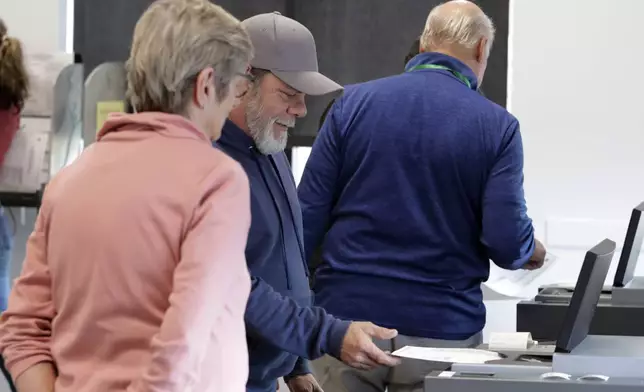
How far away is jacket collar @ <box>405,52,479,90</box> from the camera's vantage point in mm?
2471

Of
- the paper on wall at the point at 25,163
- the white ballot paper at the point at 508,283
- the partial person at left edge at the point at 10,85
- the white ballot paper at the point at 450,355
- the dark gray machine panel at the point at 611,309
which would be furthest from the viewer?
the paper on wall at the point at 25,163

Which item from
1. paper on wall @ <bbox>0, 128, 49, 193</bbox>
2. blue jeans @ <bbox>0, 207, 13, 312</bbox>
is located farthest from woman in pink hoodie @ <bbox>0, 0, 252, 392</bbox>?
paper on wall @ <bbox>0, 128, 49, 193</bbox>

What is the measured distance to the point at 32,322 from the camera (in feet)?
4.86

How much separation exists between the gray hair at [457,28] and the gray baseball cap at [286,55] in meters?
0.60

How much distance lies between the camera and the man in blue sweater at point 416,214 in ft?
7.69

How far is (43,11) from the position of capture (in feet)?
14.1

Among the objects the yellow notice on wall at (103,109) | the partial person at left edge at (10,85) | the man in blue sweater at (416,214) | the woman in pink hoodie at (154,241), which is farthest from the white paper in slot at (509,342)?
the yellow notice on wall at (103,109)

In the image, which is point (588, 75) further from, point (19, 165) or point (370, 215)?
point (19, 165)

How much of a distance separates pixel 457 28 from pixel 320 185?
505mm

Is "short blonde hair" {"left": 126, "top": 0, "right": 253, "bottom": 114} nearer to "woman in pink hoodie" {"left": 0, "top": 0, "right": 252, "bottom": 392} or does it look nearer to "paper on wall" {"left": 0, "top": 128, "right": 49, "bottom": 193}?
"woman in pink hoodie" {"left": 0, "top": 0, "right": 252, "bottom": 392}

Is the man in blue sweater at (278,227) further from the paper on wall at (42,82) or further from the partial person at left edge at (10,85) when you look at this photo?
the paper on wall at (42,82)

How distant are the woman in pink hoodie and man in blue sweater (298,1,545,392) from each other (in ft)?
3.08

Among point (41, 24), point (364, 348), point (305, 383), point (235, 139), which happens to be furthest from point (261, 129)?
point (41, 24)

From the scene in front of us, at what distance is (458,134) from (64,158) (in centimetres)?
225
